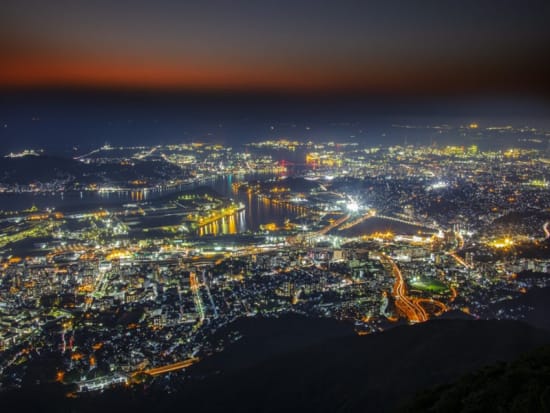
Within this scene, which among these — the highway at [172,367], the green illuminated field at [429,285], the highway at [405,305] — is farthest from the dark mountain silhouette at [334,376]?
the green illuminated field at [429,285]

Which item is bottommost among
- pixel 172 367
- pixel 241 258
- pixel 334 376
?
pixel 172 367

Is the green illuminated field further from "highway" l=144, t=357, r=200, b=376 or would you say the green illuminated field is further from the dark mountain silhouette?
"highway" l=144, t=357, r=200, b=376

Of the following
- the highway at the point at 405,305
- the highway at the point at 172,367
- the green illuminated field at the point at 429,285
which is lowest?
the highway at the point at 172,367

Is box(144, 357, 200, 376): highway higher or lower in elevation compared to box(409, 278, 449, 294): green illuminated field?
lower

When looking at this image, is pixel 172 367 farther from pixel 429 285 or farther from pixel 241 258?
pixel 429 285

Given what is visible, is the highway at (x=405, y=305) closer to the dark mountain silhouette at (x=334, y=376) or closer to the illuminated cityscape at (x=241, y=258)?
the illuminated cityscape at (x=241, y=258)

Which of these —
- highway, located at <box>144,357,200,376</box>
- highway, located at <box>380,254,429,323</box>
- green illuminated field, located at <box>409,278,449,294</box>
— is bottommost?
highway, located at <box>144,357,200,376</box>

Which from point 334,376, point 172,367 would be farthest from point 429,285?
point 172,367

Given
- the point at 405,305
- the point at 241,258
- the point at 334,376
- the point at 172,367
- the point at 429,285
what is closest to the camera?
the point at 334,376

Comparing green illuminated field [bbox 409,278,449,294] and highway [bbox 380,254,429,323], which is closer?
highway [bbox 380,254,429,323]

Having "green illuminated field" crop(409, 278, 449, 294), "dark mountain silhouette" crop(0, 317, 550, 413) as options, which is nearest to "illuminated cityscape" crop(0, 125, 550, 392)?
"green illuminated field" crop(409, 278, 449, 294)

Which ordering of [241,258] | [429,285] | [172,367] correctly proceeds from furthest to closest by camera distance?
1. [241,258]
2. [429,285]
3. [172,367]

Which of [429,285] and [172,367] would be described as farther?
[429,285]
